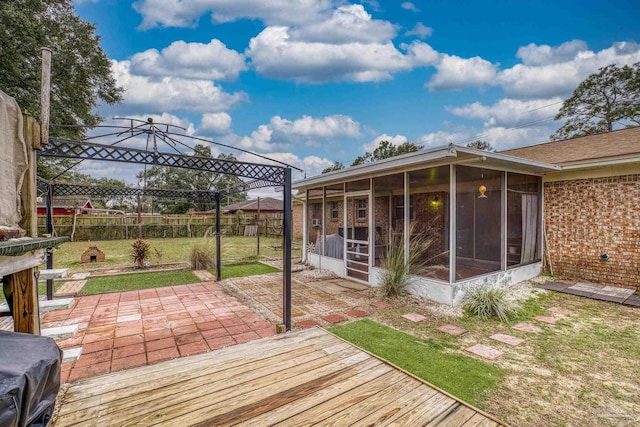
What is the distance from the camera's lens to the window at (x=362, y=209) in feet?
22.0

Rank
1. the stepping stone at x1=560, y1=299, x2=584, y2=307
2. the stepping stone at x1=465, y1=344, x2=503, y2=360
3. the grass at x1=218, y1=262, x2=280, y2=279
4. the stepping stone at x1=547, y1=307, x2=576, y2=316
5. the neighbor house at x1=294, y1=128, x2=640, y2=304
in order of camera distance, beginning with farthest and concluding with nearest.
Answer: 1. the grass at x1=218, y1=262, x2=280, y2=279
2. the neighbor house at x1=294, y1=128, x2=640, y2=304
3. the stepping stone at x1=560, y1=299, x2=584, y2=307
4. the stepping stone at x1=547, y1=307, x2=576, y2=316
5. the stepping stone at x1=465, y1=344, x2=503, y2=360

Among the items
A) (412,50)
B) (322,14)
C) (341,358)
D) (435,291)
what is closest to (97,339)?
(341,358)

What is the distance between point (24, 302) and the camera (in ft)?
6.34

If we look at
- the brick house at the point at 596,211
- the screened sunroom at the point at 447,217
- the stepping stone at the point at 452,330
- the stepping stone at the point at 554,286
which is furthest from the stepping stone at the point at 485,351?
the brick house at the point at 596,211

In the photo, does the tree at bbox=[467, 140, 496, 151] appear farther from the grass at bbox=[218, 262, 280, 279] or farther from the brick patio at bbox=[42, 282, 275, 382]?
the brick patio at bbox=[42, 282, 275, 382]

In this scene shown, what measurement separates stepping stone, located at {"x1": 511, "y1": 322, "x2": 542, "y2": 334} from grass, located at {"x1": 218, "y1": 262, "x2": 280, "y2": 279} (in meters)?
5.66

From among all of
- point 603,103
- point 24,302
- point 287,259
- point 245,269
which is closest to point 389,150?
point 603,103

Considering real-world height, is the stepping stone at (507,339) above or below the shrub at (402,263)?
below

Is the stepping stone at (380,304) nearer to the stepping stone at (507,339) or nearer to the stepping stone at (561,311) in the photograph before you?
the stepping stone at (507,339)

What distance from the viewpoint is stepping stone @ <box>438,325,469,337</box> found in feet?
12.6

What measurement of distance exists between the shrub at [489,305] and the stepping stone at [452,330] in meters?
0.65

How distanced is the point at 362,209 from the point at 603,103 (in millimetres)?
19991

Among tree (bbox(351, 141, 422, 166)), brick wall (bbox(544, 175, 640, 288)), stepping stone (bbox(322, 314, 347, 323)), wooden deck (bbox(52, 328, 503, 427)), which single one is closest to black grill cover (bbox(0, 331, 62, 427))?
wooden deck (bbox(52, 328, 503, 427))

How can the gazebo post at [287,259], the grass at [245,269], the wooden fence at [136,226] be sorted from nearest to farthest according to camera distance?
the gazebo post at [287,259] → the grass at [245,269] → the wooden fence at [136,226]
